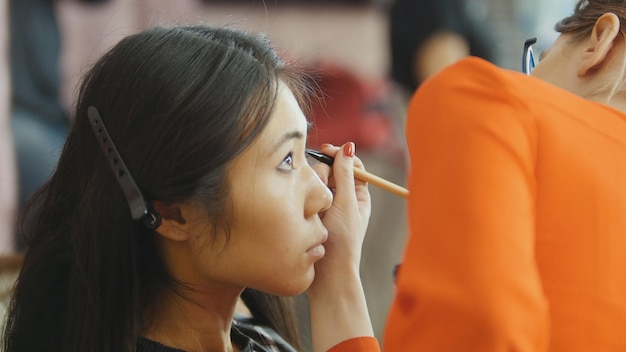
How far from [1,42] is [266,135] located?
122cm

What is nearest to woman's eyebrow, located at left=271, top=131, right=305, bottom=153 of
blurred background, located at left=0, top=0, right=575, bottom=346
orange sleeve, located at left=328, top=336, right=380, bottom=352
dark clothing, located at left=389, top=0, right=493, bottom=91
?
orange sleeve, located at left=328, top=336, right=380, bottom=352

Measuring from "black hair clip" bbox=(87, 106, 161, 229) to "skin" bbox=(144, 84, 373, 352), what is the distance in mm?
28

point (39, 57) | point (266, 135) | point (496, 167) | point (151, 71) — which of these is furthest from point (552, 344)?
point (39, 57)

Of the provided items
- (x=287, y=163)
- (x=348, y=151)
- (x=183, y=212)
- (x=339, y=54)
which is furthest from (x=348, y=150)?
(x=339, y=54)

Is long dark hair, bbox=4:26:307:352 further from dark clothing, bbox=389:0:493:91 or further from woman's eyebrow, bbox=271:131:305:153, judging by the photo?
dark clothing, bbox=389:0:493:91

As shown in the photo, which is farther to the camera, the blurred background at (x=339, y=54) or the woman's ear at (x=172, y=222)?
the blurred background at (x=339, y=54)

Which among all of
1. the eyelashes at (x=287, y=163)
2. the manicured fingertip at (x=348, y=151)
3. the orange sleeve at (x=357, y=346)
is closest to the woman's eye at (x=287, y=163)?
the eyelashes at (x=287, y=163)

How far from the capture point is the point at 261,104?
0.94 metres

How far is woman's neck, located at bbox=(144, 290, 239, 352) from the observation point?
0.98m

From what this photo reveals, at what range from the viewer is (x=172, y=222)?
37.0 inches

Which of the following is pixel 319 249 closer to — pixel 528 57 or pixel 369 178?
pixel 369 178

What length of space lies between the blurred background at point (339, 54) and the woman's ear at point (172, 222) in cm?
107

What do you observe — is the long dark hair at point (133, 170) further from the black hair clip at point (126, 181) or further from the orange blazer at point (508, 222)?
the orange blazer at point (508, 222)

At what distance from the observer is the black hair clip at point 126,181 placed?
0.90 m
